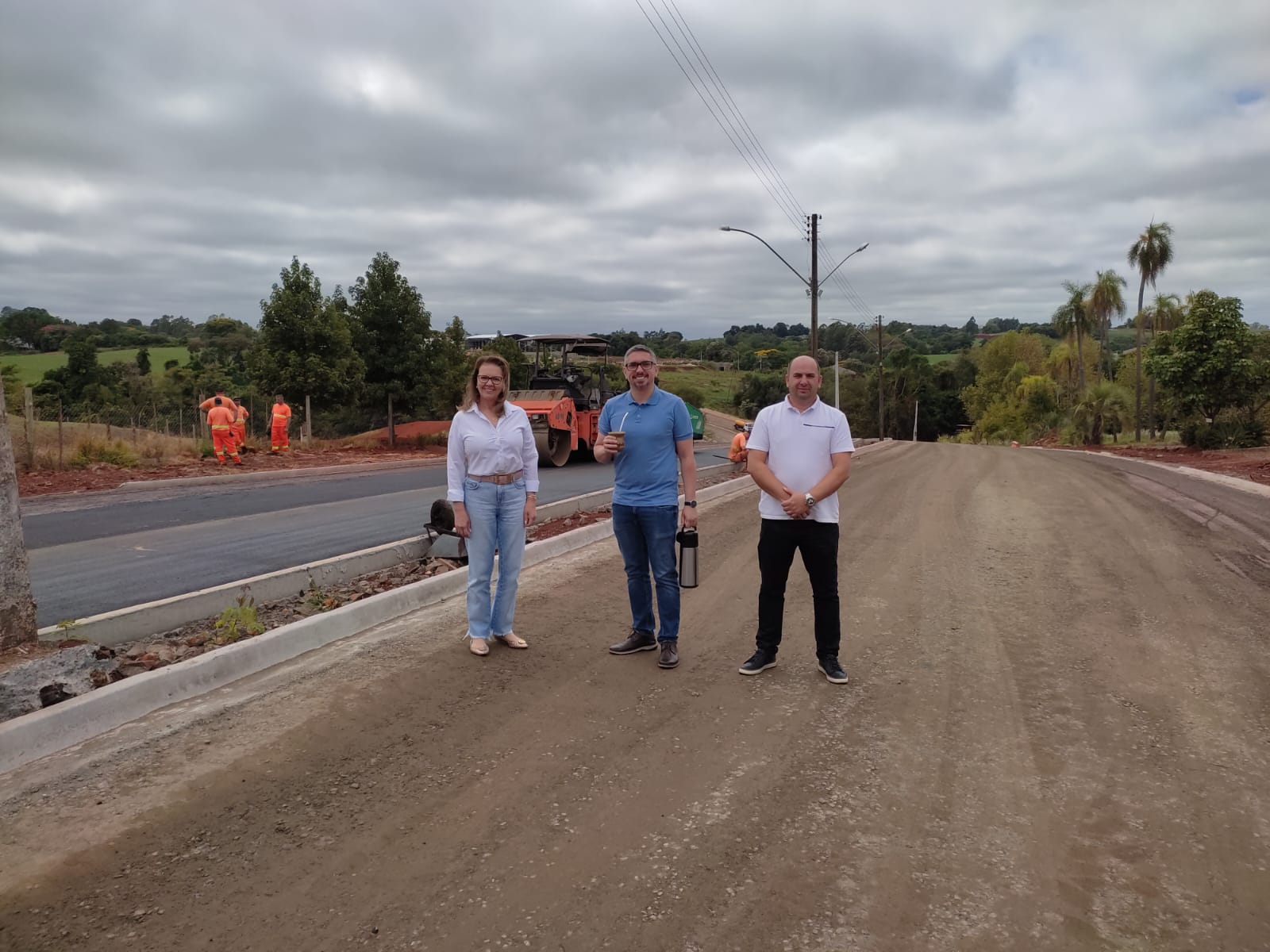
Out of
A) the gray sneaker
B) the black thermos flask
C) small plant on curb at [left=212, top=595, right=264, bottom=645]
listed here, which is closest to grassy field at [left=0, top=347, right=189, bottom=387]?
small plant on curb at [left=212, top=595, right=264, bottom=645]

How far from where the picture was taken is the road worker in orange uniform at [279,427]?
2156 centimetres

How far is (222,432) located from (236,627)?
1467 centimetres

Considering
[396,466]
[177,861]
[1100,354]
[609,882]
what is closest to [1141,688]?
[609,882]

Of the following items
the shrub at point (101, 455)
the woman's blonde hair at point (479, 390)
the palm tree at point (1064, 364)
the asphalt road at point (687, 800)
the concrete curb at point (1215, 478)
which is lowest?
the concrete curb at point (1215, 478)

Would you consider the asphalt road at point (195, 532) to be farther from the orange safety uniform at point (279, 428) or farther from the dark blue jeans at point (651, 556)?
the orange safety uniform at point (279, 428)

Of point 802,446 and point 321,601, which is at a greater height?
point 802,446

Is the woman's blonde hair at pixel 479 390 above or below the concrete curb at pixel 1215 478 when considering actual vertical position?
above

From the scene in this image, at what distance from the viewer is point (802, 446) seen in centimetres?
496

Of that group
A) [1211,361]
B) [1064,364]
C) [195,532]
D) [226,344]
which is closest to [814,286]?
[1211,361]

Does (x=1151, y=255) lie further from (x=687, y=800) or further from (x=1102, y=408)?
(x=687, y=800)

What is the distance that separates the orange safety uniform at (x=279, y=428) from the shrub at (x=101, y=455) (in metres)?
3.83

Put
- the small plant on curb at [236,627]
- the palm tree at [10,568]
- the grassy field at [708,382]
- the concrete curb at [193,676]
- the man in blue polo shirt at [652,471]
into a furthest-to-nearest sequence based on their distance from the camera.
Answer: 1. the grassy field at [708,382]
2. the small plant on curb at [236,627]
3. the man in blue polo shirt at [652,471]
4. the palm tree at [10,568]
5. the concrete curb at [193,676]

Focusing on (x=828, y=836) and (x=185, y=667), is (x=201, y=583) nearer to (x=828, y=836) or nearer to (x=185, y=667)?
(x=185, y=667)

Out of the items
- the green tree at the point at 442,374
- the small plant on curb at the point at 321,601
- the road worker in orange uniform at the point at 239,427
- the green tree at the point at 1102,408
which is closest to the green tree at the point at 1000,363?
the green tree at the point at 1102,408
